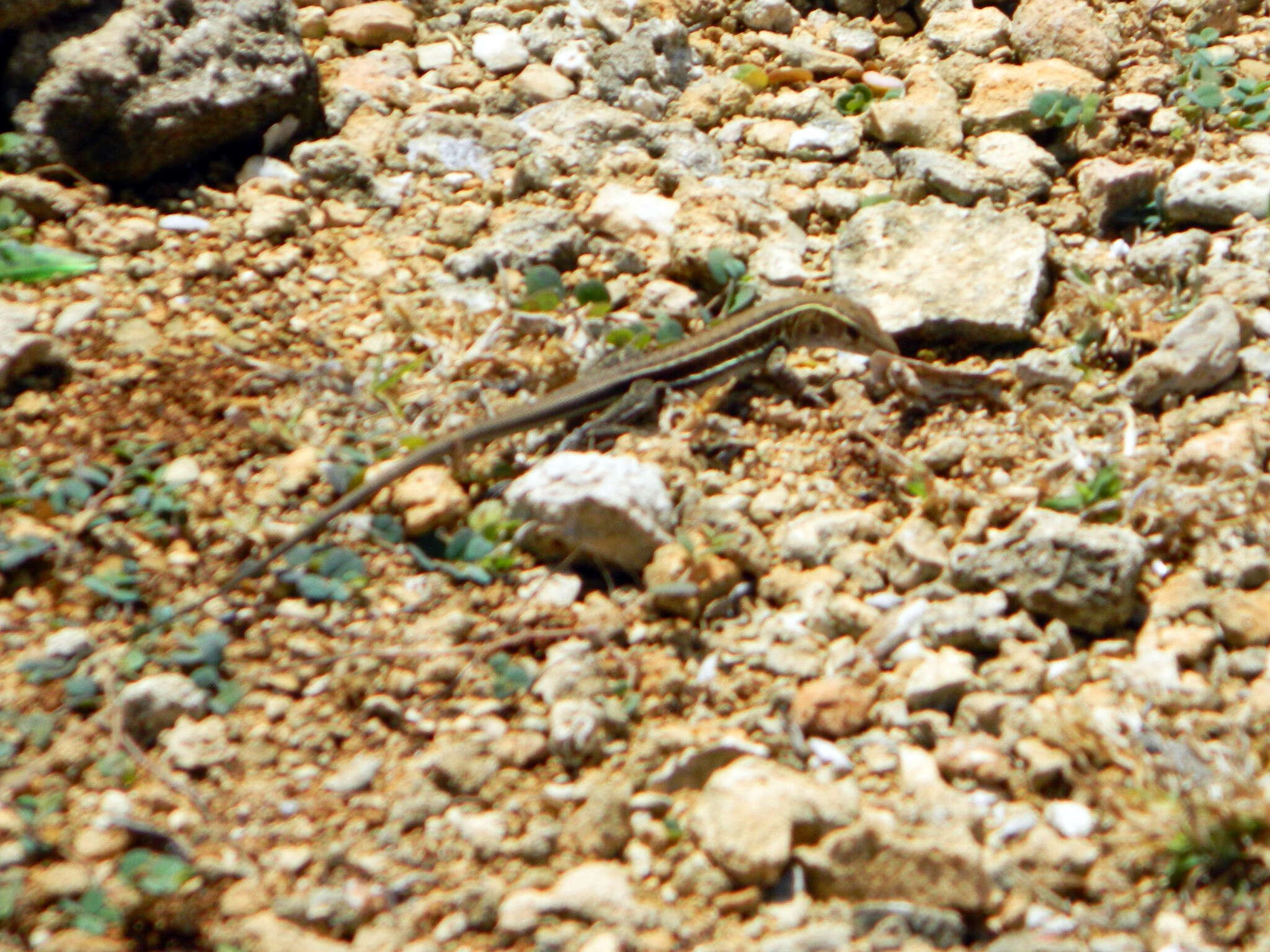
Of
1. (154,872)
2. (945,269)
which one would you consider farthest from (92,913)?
(945,269)

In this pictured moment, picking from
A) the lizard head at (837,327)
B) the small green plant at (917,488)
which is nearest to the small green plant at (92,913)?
the small green plant at (917,488)

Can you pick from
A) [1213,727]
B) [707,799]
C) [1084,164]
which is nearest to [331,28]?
[1084,164]

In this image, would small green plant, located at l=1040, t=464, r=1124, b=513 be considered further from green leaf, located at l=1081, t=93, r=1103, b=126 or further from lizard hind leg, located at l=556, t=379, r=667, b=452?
green leaf, located at l=1081, t=93, r=1103, b=126

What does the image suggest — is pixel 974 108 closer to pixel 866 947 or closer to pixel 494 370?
pixel 494 370

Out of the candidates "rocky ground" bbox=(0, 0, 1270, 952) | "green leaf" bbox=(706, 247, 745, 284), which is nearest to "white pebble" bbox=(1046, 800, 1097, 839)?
"rocky ground" bbox=(0, 0, 1270, 952)

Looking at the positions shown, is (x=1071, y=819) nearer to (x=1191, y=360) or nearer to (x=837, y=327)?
(x=1191, y=360)
